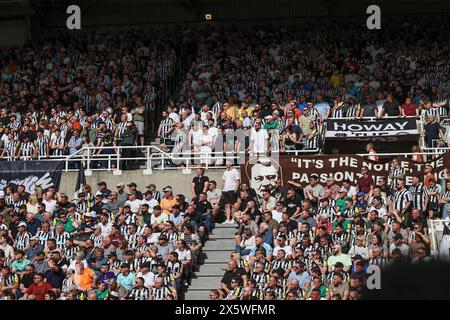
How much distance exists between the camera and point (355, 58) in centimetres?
2369

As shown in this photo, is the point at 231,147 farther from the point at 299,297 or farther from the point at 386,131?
the point at 299,297

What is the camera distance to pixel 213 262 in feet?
55.4

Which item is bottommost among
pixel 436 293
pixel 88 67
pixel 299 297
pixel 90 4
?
pixel 299 297

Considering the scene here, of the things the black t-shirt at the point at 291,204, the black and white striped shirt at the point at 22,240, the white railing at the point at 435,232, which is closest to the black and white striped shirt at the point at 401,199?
the white railing at the point at 435,232

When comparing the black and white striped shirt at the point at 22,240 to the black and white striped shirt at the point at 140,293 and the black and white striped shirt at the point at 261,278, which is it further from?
the black and white striped shirt at the point at 261,278

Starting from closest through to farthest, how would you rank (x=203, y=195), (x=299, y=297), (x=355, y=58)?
(x=299, y=297)
(x=203, y=195)
(x=355, y=58)

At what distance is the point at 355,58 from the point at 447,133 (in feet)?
16.5

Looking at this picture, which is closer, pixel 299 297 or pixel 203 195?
pixel 299 297

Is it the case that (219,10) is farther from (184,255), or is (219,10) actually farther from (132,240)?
(184,255)

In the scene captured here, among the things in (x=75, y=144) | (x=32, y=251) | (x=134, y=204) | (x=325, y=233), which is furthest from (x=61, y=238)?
(x=325, y=233)

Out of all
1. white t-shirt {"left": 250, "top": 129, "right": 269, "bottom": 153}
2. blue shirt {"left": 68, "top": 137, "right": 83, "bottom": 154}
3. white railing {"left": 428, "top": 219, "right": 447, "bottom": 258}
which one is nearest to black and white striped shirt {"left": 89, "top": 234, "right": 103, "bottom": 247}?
white t-shirt {"left": 250, "top": 129, "right": 269, "bottom": 153}

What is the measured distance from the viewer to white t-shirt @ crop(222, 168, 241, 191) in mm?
18359

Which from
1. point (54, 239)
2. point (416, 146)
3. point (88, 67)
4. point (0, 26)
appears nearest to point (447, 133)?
point (416, 146)

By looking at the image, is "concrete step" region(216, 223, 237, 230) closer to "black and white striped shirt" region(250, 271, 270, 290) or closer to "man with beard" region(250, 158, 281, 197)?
"man with beard" region(250, 158, 281, 197)
